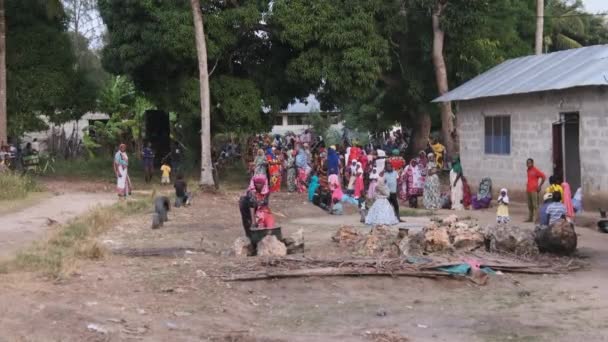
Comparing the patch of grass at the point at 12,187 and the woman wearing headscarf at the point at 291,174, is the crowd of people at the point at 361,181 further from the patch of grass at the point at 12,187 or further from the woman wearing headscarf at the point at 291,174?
the patch of grass at the point at 12,187

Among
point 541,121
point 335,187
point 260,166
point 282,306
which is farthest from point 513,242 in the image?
point 260,166

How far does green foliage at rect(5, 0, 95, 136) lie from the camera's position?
29.0 metres

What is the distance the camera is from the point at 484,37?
28.5 metres

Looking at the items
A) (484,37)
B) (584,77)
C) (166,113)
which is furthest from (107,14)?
(584,77)

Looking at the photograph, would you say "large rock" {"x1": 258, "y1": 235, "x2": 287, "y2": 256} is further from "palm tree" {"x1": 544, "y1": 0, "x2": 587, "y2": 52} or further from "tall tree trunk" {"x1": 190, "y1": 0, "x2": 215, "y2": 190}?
"palm tree" {"x1": 544, "y1": 0, "x2": 587, "y2": 52}

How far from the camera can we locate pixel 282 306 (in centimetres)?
962

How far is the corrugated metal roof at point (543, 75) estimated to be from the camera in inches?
687

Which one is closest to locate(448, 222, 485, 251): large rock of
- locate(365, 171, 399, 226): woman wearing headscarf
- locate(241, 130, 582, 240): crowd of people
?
locate(241, 130, 582, 240): crowd of people

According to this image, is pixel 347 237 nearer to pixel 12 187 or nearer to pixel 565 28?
pixel 12 187

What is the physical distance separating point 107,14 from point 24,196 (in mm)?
7823

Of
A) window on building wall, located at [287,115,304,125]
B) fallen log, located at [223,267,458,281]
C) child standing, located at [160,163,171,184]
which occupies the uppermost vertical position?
window on building wall, located at [287,115,304,125]

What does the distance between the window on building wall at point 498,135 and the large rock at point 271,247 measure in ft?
32.9

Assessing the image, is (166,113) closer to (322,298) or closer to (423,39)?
(423,39)

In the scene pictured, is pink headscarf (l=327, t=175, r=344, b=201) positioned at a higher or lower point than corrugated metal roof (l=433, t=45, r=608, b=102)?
lower
